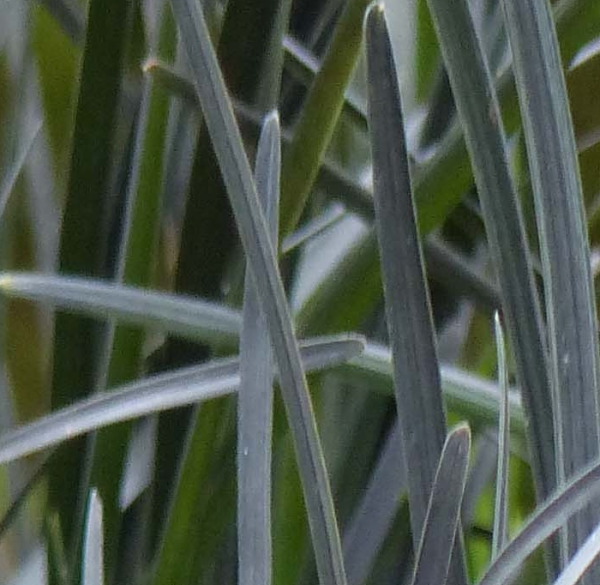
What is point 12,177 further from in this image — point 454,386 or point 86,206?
point 454,386

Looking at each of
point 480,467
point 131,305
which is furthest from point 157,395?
point 480,467

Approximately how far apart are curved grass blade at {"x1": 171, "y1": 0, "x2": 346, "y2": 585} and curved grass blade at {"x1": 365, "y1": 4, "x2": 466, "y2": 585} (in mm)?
23

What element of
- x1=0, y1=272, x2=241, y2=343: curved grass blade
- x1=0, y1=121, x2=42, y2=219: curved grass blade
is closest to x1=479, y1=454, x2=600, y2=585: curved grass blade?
x1=0, y1=272, x2=241, y2=343: curved grass blade

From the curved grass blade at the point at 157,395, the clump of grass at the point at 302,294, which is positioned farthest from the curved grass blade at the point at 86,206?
the curved grass blade at the point at 157,395

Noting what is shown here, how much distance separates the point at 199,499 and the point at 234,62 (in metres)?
0.13

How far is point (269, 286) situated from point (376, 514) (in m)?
0.16

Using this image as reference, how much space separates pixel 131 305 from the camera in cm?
25

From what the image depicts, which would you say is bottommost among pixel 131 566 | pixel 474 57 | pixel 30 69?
pixel 131 566

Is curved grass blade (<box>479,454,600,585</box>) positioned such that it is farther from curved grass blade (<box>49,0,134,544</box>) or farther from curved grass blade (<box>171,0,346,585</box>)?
curved grass blade (<box>49,0,134,544</box>)

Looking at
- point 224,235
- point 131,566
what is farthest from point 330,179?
point 131,566

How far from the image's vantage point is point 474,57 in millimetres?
178

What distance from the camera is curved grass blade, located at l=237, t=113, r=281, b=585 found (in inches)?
6.8

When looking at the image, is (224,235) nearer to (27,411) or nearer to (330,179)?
(330,179)

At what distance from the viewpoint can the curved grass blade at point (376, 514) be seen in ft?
0.97
